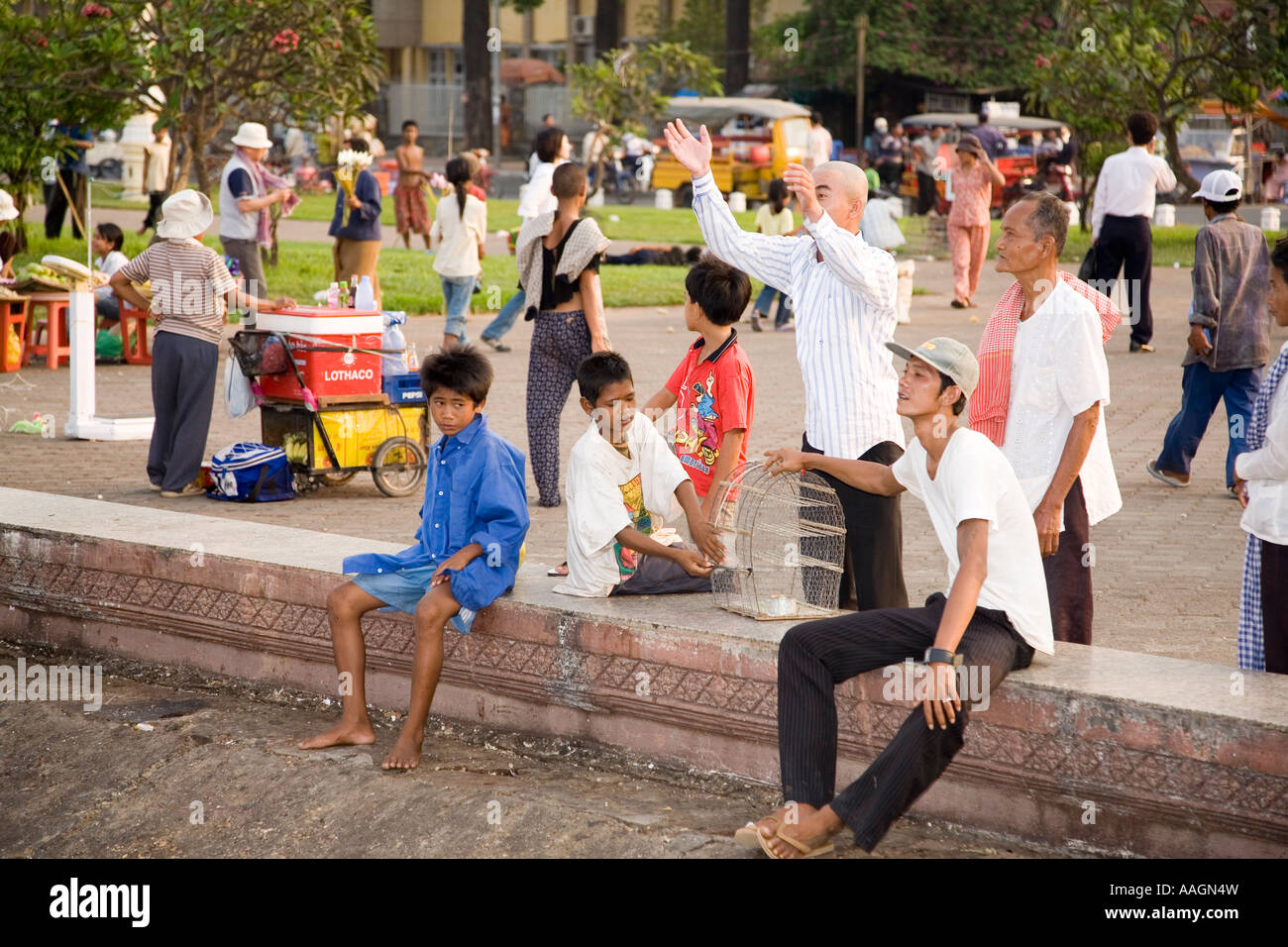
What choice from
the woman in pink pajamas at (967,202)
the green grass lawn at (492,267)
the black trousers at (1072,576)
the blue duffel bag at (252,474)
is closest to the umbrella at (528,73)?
the green grass lawn at (492,267)

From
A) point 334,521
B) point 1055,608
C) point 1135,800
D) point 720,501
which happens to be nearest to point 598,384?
point 720,501

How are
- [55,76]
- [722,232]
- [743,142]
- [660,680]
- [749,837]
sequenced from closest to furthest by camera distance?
[749,837]
[660,680]
[722,232]
[55,76]
[743,142]

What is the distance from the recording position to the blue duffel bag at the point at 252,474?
8.29 meters

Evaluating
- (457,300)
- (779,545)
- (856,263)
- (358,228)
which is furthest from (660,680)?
(358,228)

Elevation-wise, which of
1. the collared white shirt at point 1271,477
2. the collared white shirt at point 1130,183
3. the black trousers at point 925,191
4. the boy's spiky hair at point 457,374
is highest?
the black trousers at point 925,191

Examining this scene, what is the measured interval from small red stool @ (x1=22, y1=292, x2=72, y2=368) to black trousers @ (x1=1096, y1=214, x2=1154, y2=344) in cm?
840

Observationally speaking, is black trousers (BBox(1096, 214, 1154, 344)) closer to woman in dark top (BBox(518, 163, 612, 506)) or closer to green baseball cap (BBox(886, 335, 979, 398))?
woman in dark top (BBox(518, 163, 612, 506))

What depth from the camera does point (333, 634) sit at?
5164 millimetres

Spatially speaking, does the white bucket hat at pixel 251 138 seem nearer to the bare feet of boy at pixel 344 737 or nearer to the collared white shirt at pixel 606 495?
the collared white shirt at pixel 606 495

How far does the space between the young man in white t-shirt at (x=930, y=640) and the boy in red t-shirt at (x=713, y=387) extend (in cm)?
116

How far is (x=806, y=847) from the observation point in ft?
13.5

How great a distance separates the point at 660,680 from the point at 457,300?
28.7 ft

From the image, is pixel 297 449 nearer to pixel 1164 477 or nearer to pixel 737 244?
pixel 737 244

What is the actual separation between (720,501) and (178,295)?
4.29 m
